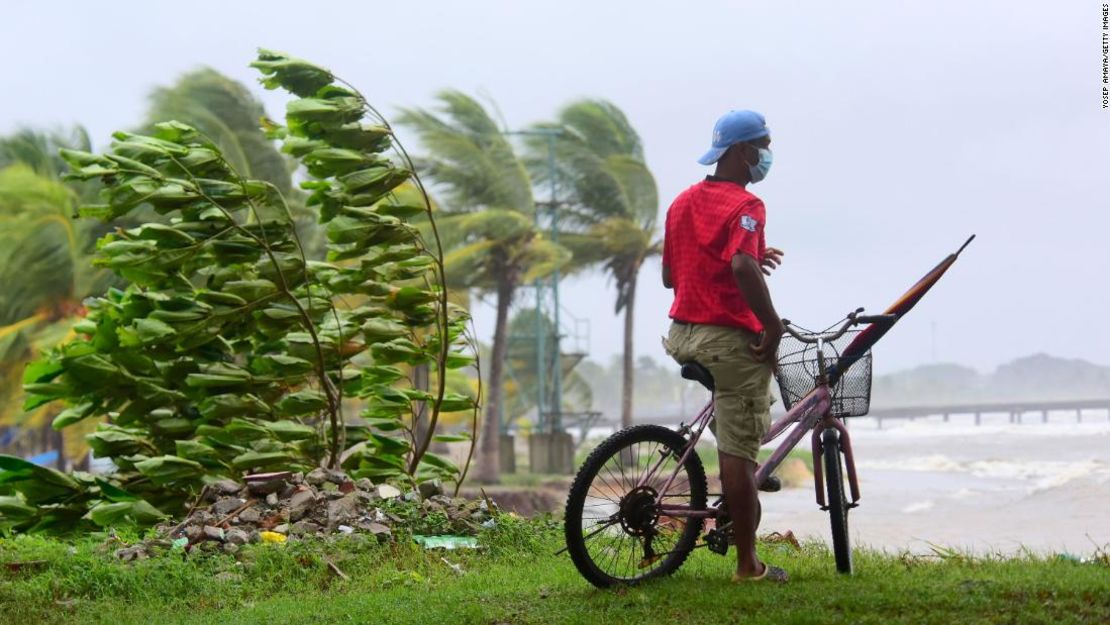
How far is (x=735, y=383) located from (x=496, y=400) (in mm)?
31108

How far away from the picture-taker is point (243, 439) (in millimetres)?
8977

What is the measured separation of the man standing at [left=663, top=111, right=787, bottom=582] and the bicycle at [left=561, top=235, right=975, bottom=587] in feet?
0.42

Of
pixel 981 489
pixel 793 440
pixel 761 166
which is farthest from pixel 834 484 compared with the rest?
pixel 981 489

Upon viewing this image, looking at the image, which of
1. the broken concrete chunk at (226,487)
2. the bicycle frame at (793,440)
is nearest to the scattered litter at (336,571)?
the broken concrete chunk at (226,487)

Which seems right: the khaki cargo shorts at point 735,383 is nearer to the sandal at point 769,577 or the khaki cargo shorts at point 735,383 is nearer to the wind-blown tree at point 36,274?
the sandal at point 769,577

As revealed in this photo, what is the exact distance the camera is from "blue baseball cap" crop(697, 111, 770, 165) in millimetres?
5172

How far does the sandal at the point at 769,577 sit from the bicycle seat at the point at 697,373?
0.83 m

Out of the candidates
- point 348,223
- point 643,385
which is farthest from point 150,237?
point 643,385

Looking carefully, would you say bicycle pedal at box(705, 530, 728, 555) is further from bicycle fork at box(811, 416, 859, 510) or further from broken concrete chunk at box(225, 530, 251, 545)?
broken concrete chunk at box(225, 530, 251, 545)

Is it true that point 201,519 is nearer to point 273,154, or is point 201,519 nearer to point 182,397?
point 182,397

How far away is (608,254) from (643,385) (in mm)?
80504

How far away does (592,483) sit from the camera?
5.20 metres

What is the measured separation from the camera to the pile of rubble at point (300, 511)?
7449 millimetres

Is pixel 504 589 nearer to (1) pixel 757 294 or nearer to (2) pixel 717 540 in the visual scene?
(2) pixel 717 540
